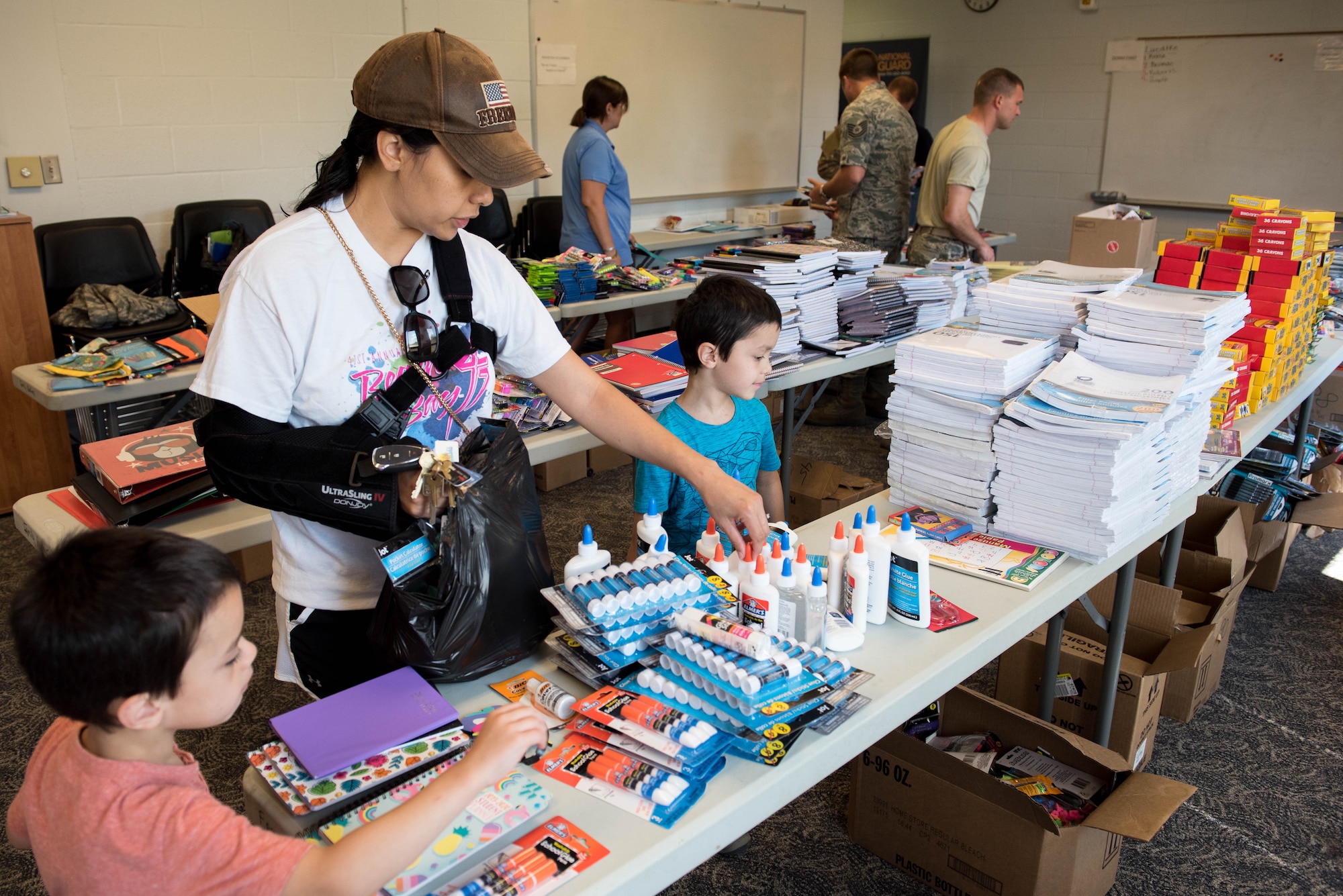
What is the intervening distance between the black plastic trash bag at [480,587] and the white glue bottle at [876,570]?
1.67 ft

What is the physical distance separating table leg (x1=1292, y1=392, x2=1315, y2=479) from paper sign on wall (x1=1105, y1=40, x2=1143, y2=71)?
3.96 meters

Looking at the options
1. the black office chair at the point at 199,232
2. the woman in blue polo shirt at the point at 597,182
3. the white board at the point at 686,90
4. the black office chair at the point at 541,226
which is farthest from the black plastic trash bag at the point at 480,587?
the white board at the point at 686,90

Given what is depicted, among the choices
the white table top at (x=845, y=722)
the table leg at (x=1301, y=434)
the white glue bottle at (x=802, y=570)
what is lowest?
the table leg at (x=1301, y=434)

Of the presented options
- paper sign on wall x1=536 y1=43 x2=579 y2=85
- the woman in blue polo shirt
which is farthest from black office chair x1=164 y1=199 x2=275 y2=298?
paper sign on wall x1=536 y1=43 x2=579 y2=85

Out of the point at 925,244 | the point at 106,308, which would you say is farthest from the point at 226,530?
the point at 925,244

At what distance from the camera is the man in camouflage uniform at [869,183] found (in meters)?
4.74

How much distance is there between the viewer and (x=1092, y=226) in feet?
14.2

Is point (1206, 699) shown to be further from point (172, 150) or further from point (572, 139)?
point (172, 150)

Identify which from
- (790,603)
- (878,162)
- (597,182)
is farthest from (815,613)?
(878,162)

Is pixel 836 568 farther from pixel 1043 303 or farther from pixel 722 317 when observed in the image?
pixel 1043 303

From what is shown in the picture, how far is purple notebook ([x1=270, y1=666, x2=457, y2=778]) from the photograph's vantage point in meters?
1.11

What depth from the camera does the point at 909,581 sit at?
1512 millimetres

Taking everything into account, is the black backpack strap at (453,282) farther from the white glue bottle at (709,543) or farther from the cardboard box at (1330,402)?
the cardboard box at (1330,402)

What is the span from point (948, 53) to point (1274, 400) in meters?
5.61
